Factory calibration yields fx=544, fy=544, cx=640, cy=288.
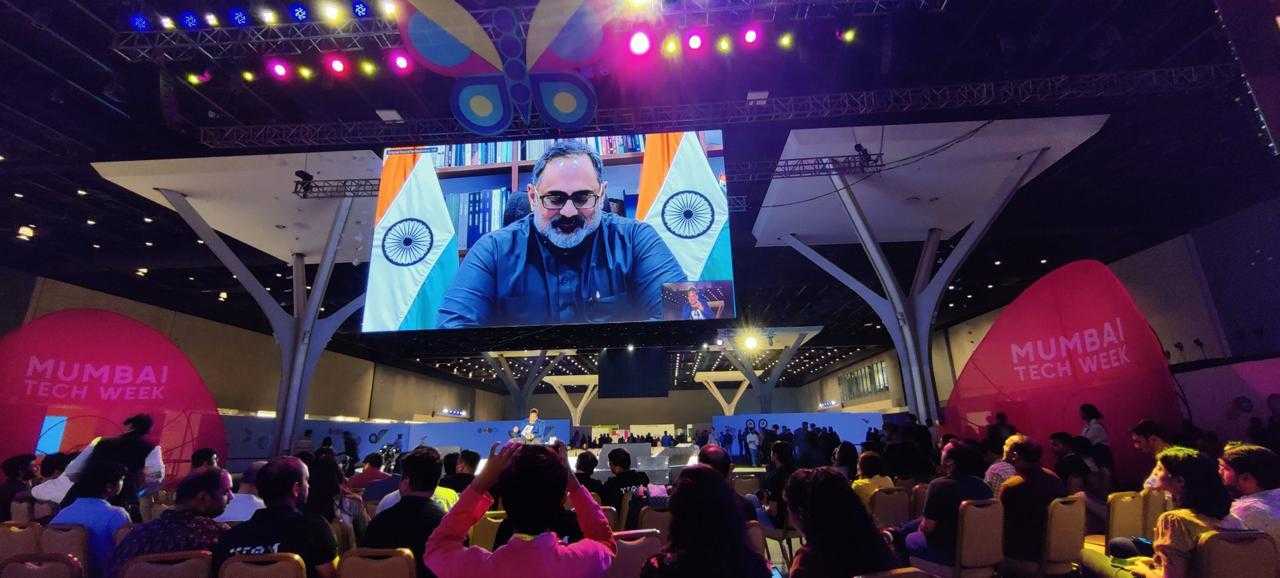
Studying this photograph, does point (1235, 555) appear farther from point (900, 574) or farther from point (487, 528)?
point (487, 528)

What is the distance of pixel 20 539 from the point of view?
3117mm

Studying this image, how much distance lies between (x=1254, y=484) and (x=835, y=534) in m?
2.75

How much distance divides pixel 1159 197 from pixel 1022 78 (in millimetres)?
6588

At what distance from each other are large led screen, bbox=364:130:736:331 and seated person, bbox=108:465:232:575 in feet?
18.2

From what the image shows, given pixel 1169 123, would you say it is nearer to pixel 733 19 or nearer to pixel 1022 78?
pixel 1022 78

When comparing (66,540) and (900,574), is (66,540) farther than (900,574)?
Yes

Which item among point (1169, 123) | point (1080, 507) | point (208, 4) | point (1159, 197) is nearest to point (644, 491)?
point (1080, 507)

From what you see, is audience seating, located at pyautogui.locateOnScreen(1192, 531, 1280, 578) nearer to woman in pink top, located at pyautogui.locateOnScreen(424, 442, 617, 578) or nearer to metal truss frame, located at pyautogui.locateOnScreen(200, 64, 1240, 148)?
woman in pink top, located at pyautogui.locateOnScreen(424, 442, 617, 578)

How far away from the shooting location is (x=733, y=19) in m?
7.03

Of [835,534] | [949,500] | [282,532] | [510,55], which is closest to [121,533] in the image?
[282,532]

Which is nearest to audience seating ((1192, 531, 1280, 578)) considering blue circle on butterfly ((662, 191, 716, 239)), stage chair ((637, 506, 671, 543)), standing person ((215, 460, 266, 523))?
stage chair ((637, 506, 671, 543))

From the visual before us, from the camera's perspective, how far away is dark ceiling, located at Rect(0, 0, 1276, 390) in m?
7.31

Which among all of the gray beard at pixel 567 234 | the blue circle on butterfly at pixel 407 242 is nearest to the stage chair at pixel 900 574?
the gray beard at pixel 567 234

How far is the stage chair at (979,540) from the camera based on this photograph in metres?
3.30
